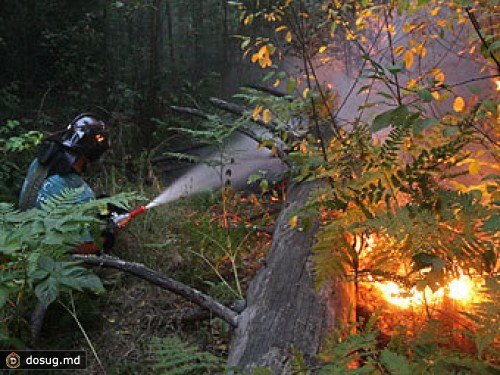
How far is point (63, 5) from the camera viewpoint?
24.6 ft

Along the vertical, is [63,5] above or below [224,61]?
above

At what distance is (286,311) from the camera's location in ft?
7.84

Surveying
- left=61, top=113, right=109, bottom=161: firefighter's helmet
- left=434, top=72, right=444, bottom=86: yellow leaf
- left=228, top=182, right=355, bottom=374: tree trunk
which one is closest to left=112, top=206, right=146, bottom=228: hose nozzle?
left=61, top=113, right=109, bottom=161: firefighter's helmet

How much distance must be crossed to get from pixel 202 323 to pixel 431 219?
195 cm

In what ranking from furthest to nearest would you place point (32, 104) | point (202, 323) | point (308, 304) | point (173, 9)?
point (173, 9) → point (32, 104) → point (202, 323) → point (308, 304)

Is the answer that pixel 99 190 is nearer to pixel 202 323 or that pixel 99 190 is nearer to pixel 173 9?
pixel 202 323

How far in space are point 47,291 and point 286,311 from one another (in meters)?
1.16

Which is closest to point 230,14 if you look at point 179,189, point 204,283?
point 179,189

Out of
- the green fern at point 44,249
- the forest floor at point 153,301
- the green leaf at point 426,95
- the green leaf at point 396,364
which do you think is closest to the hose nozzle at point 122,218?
the forest floor at point 153,301

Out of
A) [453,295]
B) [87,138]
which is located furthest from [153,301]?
[453,295]

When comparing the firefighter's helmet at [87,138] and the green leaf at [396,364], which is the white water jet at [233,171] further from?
the green leaf at [396,364]

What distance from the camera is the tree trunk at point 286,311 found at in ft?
7.01

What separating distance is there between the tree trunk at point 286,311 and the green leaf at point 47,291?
0.87 meters

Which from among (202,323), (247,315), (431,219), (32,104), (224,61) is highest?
(224,61)
